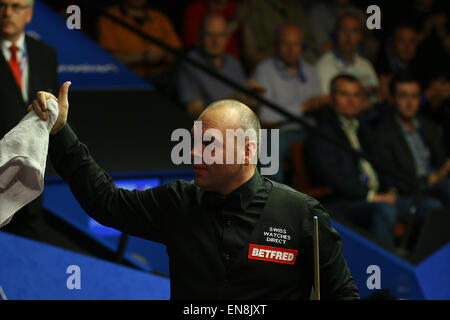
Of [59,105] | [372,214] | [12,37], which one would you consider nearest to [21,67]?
[12,37]

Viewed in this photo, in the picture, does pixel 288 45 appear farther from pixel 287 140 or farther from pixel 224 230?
pixel 224 230

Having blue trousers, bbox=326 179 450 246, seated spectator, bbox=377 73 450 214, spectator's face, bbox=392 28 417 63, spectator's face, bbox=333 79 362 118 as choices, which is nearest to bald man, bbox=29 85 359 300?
blue trousers, bbox=326 179 450 246

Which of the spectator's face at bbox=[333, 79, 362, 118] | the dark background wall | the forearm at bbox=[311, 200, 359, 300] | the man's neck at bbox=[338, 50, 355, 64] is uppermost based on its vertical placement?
the man's neck at bbox=[338, 50, 355, 64]

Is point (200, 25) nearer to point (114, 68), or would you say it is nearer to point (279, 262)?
point (114, 68)

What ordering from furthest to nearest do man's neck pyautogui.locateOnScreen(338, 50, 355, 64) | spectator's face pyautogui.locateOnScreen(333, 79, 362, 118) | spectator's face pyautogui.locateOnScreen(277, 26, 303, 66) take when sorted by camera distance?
man's neck pyautogui.locateOnScreen(338, 50, 355, 64), spectator's face pyautogui.locateOnScreen(277, 26, 303, 66), spectator's face pyautogui.locateOnScreen(333, 79, 362, 118)

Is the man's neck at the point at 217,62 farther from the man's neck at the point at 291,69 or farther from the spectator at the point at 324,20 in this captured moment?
the spectator at the point at 324,20

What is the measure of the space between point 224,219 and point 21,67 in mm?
1519

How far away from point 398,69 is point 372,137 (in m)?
1.47

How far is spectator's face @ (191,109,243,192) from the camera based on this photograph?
197cm

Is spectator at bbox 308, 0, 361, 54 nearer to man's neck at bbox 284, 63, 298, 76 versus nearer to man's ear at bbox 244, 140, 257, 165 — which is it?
man's neck at bbox 284, 63, 298, 76

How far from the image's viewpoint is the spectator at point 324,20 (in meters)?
6.37

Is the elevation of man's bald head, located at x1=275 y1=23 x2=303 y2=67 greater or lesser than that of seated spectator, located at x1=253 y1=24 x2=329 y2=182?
greater

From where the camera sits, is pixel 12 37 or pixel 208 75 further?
pixel 208 75

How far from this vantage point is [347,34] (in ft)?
19.0
